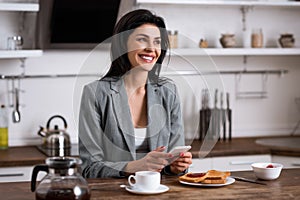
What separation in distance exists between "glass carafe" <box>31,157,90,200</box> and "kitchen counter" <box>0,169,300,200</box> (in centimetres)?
18

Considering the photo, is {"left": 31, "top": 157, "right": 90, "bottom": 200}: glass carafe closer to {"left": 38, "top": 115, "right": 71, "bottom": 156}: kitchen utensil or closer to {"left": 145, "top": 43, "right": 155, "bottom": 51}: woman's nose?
{"left": 145, "top": 43, "right": 155, "bottom": 51}: woman's nose

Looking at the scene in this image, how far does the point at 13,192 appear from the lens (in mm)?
2453

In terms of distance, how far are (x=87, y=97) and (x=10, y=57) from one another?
53.1 inches

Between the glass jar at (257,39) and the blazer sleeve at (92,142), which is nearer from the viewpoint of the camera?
the blazer sleeve at (92,142)

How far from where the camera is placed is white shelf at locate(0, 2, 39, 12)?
390 cm

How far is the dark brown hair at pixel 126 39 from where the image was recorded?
111 inches

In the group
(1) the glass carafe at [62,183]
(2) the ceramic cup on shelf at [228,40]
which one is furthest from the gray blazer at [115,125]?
(2) the ceramic cup on shelf at [228,40]

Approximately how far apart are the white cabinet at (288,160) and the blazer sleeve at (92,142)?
1754 millimetres

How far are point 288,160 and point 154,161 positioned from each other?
5.96ft

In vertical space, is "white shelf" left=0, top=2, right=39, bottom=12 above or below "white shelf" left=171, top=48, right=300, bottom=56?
above

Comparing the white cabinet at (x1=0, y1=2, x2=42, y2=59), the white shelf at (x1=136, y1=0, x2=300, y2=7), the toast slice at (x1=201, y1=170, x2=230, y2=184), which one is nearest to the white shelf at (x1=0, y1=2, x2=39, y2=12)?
the white cabinet at (x1=0, y1=2, x2=42, y2=59)

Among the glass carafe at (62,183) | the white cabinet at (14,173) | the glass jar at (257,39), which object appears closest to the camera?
the glass carafe at (62,183)

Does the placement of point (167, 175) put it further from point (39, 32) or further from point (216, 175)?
point (39, 32)

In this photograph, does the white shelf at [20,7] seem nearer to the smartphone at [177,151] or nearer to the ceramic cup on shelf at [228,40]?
the ceramic cup on shelf at [228,40]
